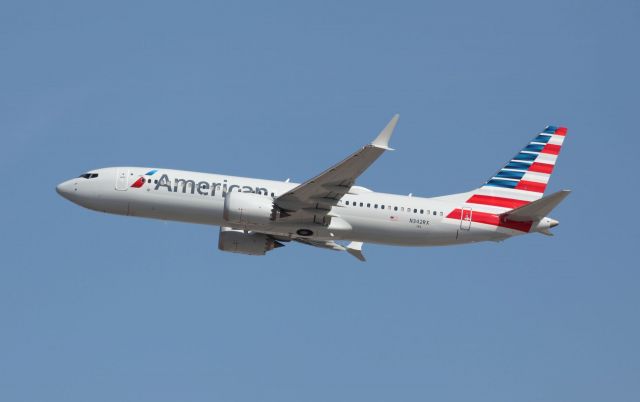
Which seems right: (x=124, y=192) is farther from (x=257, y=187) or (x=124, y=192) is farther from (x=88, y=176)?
(x=257, y=187)

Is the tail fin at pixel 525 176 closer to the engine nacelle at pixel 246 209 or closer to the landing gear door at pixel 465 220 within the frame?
the landing gear door at pixel 465 220

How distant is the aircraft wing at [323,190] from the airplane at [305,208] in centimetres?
5

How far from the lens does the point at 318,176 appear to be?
57344mm

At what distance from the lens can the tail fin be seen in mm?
64688

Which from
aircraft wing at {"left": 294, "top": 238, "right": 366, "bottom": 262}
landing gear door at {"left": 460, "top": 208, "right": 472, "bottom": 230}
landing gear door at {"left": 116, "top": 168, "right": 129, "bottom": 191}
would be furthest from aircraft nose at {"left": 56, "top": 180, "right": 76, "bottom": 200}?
landing gear door at {"left": 460, "top": 208, "right": 472, "bottom": 230}

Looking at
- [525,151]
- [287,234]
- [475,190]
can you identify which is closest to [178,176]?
[287,234]

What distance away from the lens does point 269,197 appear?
198 ft

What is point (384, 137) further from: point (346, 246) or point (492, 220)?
point (346, 246)

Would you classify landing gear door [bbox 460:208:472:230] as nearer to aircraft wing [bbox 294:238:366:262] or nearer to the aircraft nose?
aircraft wing [bbox 294:238:366:262]

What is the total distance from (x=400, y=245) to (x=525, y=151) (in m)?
12.1

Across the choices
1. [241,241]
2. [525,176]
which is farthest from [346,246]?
[525,176]

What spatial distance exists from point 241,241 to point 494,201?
15.4 m

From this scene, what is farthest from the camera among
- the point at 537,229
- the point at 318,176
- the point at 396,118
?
the point at 537,229

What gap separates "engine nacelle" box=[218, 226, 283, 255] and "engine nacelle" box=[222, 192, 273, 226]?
562 centimetres
